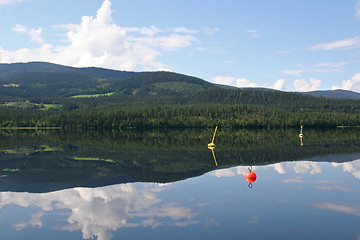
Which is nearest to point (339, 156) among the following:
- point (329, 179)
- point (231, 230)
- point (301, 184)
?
point (329, 179)

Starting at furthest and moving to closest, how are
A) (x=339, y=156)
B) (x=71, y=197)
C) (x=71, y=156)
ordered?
(x=71, y=156) → (x=339, y=156) → (x=71, y=197)

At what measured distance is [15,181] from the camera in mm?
47250

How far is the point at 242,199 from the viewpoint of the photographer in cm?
3541

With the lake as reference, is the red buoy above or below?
above

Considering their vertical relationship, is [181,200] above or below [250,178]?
below

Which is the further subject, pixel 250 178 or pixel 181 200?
pixel 250 178

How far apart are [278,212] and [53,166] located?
44044mm

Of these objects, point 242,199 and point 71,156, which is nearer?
point 242,199

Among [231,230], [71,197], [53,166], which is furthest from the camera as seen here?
[53,166]

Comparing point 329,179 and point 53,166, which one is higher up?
point 329,179

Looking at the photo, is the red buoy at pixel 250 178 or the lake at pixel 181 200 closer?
the lake at pixel 181 200

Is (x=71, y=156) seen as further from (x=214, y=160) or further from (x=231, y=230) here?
(x=231, y=230)

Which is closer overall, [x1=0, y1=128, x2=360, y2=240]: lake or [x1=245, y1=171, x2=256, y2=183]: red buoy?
[x1=0, y1=128, x2=360, y2=240]: lake

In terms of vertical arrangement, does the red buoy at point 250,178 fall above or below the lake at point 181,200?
above
